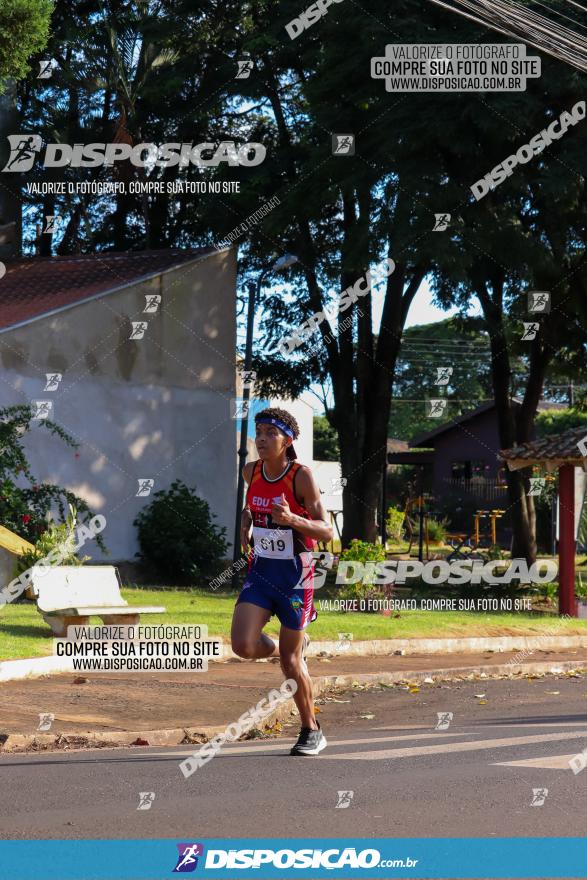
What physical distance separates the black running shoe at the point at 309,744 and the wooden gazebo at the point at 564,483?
43.3ft

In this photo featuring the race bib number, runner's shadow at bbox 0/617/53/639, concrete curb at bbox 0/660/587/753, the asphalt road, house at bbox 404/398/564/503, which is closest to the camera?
the asphalt road

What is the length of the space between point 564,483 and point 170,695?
11.5 m

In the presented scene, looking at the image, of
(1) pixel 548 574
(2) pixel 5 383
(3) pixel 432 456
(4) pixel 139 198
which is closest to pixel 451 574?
(1) pixel 548 574

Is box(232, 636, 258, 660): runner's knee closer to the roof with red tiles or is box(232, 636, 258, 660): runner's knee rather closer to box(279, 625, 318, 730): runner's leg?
box(279, 625, 318, 730): runner's leg

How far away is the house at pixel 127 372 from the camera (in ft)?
76.9

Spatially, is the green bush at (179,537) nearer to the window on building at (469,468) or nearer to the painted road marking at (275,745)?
the painted road marking at (275,745)

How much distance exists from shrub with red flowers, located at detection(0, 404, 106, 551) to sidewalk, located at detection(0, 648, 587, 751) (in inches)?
304

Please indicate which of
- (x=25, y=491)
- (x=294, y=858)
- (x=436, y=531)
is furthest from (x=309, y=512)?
(x=436, y=531)

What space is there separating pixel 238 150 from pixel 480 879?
77.3 feet

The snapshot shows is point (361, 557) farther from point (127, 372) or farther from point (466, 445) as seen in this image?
point (466, 445)

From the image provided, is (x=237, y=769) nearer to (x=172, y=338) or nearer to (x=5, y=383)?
(x=5, y=383)

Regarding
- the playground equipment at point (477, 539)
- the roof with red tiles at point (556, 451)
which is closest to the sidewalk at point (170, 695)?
→ the roof with red tiles at point (556, 451)

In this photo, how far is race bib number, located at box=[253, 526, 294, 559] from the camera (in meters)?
8.17

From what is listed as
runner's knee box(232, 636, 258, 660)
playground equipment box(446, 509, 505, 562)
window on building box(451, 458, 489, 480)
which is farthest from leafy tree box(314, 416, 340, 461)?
runner's knee box(232, 636, 258, 660)
